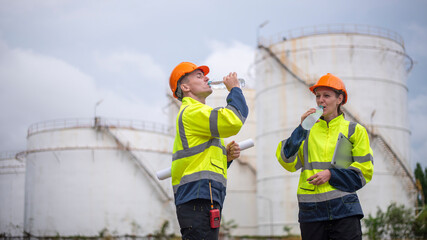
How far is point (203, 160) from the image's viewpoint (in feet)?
13.9

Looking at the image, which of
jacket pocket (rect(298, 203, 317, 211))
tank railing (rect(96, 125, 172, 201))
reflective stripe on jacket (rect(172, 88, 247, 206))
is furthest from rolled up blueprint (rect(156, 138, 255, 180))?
tank railing (rect(96, 125, 172, 201))

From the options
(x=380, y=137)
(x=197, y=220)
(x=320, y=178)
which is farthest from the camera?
(x=380, y=137)

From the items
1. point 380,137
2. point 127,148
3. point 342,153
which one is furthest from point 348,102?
point 342,153

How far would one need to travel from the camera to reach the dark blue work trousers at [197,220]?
4043mm

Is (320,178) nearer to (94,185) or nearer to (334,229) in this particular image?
(334,229)

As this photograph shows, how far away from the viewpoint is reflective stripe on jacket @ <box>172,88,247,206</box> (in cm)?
415

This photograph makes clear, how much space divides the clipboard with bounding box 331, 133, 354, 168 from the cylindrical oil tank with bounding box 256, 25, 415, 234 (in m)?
22.3

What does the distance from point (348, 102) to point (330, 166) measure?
2324 centimetres

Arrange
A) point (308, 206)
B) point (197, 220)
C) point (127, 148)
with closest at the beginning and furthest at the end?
1. point (197, 220)
2. point (308, 206)
3. point (127, 148)

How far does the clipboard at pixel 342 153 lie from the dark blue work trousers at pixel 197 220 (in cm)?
123

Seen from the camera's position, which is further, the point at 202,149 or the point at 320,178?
the point at 320,178

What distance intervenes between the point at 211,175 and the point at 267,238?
22.6 m

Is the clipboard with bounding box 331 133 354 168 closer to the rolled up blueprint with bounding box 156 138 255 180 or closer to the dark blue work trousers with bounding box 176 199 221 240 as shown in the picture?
the rolled up blueprint with bounding box 156 138 255 180

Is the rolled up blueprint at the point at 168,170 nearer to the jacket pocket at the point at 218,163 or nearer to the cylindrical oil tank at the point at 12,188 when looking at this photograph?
the jacket pocket at the point at 218,163
